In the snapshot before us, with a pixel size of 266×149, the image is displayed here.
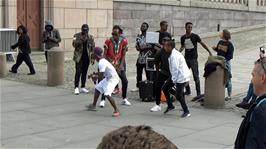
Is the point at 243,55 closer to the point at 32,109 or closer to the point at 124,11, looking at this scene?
the point at 124,11

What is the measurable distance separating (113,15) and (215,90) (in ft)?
41.8

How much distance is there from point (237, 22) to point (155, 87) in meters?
24.3

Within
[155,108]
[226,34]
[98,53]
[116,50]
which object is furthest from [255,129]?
[226,34]

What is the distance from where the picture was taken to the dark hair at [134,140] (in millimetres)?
1746

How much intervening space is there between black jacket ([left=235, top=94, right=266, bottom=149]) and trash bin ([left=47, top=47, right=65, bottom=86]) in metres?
10.2

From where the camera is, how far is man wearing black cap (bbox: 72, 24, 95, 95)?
12.3 m

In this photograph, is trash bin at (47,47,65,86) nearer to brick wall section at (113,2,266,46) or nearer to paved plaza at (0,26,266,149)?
paved plaza at (0,26,266,149)

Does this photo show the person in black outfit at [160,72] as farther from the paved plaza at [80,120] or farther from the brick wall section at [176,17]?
the brick wall section at [176,17]

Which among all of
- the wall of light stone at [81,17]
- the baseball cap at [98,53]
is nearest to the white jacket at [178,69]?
the baseball cap at [98,53]

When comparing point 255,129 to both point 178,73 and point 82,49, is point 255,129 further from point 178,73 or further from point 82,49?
point 82,49

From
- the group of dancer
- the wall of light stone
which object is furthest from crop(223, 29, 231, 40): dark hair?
the wall of light stone

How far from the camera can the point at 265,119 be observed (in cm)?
349

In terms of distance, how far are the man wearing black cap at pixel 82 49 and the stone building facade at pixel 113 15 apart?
705 cm

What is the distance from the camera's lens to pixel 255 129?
3.50 m
